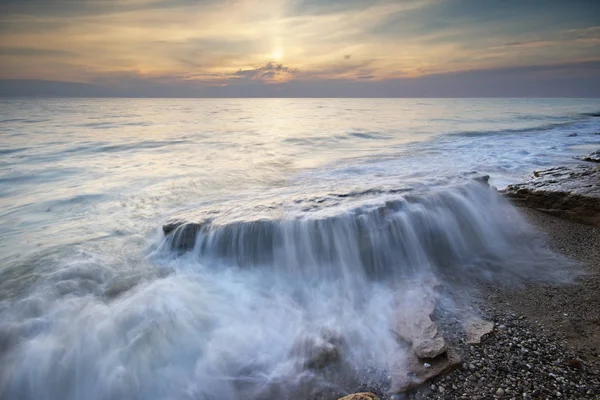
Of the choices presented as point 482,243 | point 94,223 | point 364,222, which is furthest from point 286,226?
point 94,223

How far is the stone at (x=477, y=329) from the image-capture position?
3.80 meters

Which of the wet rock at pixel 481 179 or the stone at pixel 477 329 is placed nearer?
the stone at pixel 477 329

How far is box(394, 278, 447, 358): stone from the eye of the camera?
3619 millimetres

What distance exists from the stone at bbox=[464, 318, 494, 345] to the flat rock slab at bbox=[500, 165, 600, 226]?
4429 mm

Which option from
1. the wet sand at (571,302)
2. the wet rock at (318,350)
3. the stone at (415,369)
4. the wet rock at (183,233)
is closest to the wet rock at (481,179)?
the wet sand at (571,302)

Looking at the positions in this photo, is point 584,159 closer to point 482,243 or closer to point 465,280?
point 482,243

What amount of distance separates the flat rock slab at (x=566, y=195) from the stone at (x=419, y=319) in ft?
13.5

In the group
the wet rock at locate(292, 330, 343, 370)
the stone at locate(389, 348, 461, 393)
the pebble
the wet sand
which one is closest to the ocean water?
the wet rock at locate(292, 330, 343, 370)

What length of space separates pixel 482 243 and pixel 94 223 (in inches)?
344

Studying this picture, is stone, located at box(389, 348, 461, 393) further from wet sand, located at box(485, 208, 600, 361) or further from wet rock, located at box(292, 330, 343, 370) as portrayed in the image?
wet sand, located at box(485, 208, 600, 361)

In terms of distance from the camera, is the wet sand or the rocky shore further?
the wet sand

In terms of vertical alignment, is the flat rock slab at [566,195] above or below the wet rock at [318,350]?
above

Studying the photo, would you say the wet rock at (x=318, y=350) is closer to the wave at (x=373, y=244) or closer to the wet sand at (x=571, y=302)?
the wave at (x=373, y=244)

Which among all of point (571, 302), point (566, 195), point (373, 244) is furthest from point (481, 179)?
point (571, 302)
